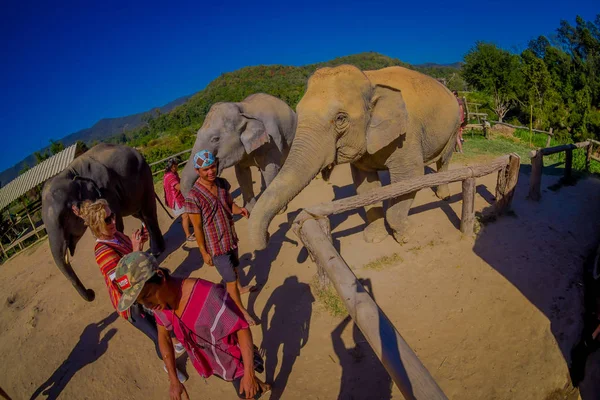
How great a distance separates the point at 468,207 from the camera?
4.75m

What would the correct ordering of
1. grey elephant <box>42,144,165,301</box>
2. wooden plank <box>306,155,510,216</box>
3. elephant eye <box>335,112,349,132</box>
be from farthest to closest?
grey elephant <box>42,144,165,301</box> < wooden plank <box>306,155,510,216</box> < elephant eye <box>335,112,349,132</box>

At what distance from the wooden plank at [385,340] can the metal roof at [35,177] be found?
29.9ft

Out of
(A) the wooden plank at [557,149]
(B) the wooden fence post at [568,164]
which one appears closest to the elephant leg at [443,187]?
(A) the wooden plank at [557,149]

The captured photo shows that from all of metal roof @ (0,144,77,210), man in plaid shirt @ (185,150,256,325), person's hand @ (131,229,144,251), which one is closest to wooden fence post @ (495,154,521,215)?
man in plaid shirt @ (185,150,256,325)

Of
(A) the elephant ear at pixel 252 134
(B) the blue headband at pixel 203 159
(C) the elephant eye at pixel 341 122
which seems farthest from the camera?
(A) the elephant ear at pixel 252 134

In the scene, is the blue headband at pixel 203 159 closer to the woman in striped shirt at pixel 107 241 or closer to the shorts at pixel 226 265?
the woman in striped shirt at pixel 107 241

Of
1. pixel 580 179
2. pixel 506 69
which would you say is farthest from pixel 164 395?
pixel 506 69

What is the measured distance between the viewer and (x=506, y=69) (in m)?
25.8

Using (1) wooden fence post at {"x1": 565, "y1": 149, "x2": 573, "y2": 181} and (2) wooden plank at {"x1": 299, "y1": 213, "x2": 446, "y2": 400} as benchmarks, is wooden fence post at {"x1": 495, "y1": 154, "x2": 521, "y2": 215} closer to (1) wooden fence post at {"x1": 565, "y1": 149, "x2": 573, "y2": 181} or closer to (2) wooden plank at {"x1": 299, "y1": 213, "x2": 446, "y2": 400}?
(1) wooden fence post at {"x1": 565, "y1": 149, "x2": 573, "y2": 181}

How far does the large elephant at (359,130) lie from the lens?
10.8 ft

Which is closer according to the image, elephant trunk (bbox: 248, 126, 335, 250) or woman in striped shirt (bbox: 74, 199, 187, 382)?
woman in striped shirt (bbox: 74, 199, 187, 382)

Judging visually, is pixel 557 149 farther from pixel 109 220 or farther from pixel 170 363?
pixel 109 220

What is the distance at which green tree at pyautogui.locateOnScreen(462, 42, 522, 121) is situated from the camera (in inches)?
998

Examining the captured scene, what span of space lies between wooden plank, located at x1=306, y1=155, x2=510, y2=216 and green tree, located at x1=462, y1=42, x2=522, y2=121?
2489 cm
